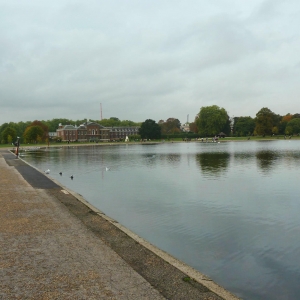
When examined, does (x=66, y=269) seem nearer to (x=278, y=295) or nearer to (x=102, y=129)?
(x=278, y=295)

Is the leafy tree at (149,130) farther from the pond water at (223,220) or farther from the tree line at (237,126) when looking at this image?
the pond water at (223,220)

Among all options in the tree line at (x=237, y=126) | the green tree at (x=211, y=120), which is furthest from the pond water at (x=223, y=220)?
the green tree at (x=211, y=120)

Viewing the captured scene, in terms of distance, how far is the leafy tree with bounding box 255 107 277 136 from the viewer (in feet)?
403

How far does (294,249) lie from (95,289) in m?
5.76

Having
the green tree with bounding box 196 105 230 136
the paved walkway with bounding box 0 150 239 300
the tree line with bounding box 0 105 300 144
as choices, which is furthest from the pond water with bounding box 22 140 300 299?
the green tree with bounding box 196 105 230 136

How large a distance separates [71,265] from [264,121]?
12274cm

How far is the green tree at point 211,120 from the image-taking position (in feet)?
444

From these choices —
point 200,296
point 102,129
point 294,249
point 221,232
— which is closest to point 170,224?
point 221,232

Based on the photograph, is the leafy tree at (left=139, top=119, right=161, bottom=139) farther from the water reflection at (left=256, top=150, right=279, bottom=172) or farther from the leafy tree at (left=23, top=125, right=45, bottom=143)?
the water reflection at (left=256, top=150, right=279, bottom=172)

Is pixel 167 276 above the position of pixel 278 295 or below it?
above

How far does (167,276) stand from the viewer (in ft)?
22.2

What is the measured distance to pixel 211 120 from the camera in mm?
134750

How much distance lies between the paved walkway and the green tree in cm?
12704

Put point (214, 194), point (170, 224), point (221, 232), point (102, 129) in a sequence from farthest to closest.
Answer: point (102, 129)
point (214, 194)
point (170, 224)
point (221, 232)
